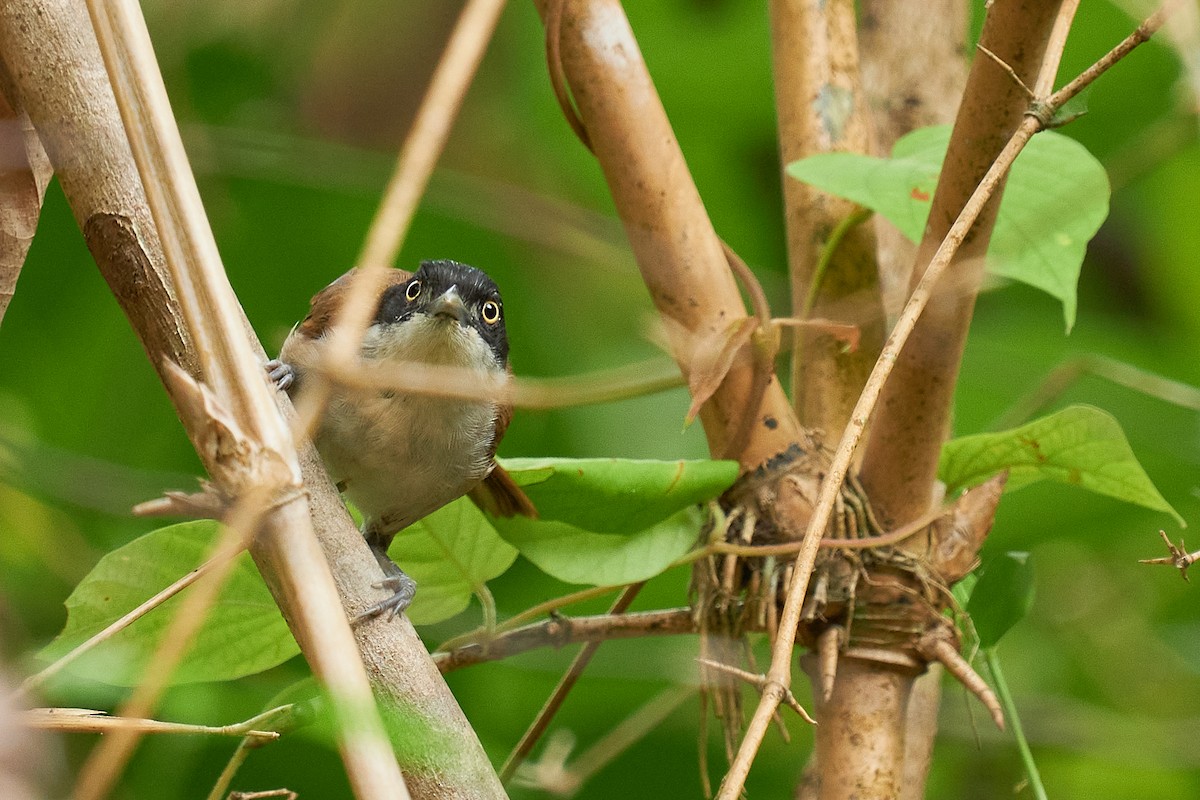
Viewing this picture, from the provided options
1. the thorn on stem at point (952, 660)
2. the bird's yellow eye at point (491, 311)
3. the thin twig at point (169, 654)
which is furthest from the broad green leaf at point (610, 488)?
the thin twig at point (169, 654)

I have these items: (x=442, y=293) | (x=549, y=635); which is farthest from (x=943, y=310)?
(x=442, y=293)

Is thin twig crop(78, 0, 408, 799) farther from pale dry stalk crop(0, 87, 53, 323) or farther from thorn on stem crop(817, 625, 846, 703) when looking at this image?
thorn on stem crop(817, 625, 846, 703)

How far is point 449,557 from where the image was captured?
6.08 feet

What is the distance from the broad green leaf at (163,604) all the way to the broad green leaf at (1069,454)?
3.34ft

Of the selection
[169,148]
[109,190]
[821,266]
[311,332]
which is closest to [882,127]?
[821,266]

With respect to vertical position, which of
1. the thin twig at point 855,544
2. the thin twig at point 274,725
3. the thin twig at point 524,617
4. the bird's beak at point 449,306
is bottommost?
the thin twig at point 274,725

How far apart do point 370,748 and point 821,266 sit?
1556 millimetres

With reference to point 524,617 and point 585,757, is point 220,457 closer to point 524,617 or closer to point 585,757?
point 524,617

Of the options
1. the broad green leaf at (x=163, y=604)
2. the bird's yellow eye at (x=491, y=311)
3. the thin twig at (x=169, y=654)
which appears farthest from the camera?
the bird's yellow eye at (x=491, y=311)

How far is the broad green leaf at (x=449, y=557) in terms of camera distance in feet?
6.10

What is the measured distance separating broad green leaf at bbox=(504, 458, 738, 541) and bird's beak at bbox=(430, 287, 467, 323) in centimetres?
59

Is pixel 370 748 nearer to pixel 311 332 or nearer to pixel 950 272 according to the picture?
pixel 950 272

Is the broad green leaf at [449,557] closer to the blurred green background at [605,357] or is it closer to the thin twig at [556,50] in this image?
the blurred green background at [605,357]

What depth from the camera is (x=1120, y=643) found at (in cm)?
318
